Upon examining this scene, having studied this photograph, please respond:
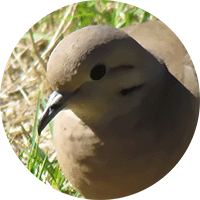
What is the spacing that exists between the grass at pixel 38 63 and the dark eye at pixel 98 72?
0.97 meters

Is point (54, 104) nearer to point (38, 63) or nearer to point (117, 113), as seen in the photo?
point (117, 113)

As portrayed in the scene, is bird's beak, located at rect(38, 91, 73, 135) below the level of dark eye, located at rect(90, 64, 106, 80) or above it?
below

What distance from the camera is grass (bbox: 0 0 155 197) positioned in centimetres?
293

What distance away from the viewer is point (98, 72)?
1.88 metres

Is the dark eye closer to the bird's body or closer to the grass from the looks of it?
the bird's body

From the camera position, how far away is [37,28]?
127 inches

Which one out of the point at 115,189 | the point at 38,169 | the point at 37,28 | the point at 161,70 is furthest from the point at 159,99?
the point at 37,28

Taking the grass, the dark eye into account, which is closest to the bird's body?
the dark eye

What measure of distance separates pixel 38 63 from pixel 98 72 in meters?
1.49

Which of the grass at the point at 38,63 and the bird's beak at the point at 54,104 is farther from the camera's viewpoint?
the grass at the point at 38,63

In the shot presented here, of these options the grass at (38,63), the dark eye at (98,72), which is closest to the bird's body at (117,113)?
the dark eye at (98,72)

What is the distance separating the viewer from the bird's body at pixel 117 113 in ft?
6.01

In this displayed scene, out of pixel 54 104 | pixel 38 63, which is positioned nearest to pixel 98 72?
pixel 54 104

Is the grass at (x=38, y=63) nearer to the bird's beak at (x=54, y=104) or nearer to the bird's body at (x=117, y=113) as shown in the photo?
the bird's body at (x=117, y=113)
